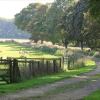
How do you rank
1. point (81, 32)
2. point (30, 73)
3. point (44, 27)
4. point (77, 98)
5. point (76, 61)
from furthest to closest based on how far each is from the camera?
point (44, 27), point (81, 32), point (76, 61), point (30, 73), point (77, 98)

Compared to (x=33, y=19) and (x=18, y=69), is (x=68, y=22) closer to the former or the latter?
(x=18, y=69)

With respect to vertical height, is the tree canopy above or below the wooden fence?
above

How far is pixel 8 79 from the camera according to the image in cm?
2811

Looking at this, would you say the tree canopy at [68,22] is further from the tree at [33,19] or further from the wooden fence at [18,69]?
the wooden fence at [18,69]

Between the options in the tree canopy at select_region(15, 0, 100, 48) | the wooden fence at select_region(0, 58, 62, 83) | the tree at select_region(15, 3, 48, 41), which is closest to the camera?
the wooden fence at select_region(0, 58, 62, 83)

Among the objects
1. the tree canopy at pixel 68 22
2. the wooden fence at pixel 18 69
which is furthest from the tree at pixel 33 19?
the wooden fence at pixel 18 69

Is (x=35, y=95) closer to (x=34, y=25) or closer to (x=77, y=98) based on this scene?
(x=77, y=98)

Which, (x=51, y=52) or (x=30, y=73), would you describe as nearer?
(x=30, y=73)

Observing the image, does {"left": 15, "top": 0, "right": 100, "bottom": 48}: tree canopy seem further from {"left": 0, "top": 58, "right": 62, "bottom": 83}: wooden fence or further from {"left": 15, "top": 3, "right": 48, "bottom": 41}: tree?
{"left": 0, "top": 58, "right": 62, "bottom": 83}: wooden fence

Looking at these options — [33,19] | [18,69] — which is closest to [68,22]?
[18,69]

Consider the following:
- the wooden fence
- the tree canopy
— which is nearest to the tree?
the tree canopy

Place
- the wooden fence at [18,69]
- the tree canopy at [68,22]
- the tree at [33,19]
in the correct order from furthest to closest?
the tree at [33,19], the tree canopy at [68,22], the wooden fence at [18,69]

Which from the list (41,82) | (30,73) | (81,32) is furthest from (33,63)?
(81,32)

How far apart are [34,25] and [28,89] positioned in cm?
11994
